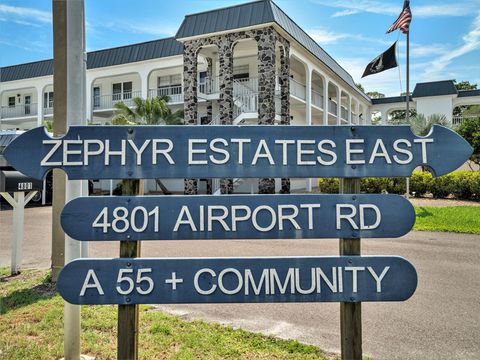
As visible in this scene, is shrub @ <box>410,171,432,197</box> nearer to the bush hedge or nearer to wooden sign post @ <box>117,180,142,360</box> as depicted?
the bush hedge

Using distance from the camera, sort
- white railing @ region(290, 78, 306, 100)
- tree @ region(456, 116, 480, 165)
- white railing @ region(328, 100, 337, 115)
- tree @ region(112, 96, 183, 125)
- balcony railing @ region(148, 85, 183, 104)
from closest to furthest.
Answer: tree @ region(112, 96, 183, 125) → white railing @ region(290, 78, 306, 100) → tree @ region(456, 116, 480, 165) → balcony railing @ region(148, 85, 183, 104) → white railing @ region(328, 100, 337, 115)

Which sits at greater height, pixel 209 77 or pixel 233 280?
pixel 209 77

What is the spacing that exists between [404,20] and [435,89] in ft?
65.3

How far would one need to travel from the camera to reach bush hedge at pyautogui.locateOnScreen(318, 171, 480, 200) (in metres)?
16.2

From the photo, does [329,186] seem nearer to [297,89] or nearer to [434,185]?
[434,185]

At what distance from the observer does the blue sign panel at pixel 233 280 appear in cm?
221

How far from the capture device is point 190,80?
19.2m

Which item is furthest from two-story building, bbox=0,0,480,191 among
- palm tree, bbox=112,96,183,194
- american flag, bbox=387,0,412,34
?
american flag, bbox=387,0,412,34

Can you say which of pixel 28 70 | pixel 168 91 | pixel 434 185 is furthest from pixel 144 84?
pixel 434 185

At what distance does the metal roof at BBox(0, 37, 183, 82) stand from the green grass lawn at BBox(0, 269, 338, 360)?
68.1ft

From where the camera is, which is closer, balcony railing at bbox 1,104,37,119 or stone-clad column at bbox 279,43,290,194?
stone-clad column at bbox 279,43,290,194

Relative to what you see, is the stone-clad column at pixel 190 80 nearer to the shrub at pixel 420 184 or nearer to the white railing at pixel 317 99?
the white railing at pixel 317 99

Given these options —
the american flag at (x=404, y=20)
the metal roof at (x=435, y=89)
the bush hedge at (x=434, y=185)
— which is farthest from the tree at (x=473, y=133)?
the metal roof at (x=435, y=89)

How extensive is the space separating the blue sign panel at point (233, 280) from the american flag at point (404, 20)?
1570cm
